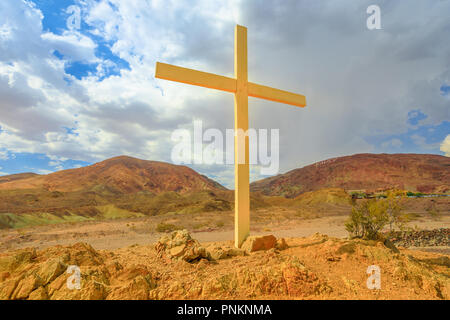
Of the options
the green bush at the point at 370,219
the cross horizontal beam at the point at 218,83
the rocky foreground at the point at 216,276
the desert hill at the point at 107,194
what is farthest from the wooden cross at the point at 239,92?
the desert hill at the point at 107,194

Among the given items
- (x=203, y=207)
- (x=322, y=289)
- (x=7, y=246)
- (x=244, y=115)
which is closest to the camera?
(x=322, y=289)

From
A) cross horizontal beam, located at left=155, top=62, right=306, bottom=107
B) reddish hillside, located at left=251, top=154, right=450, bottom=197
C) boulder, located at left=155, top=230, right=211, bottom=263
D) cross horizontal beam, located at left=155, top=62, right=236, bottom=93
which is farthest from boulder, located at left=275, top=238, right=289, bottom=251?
reddish hillside, located at left=251, top=154, right=450, bottom=197

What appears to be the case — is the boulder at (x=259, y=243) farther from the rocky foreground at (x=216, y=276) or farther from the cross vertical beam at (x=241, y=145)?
the rocky foreground at (x=216, y=276)

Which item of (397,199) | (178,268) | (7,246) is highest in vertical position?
(397,199)

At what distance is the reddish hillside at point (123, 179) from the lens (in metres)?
43.7

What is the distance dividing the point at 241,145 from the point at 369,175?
58948mm

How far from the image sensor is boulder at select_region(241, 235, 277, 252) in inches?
184

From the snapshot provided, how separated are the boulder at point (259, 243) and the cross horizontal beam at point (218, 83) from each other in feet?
11.4

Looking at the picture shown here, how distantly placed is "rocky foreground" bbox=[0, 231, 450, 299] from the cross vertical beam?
1.02 metres

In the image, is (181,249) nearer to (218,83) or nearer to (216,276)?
(216,276)
